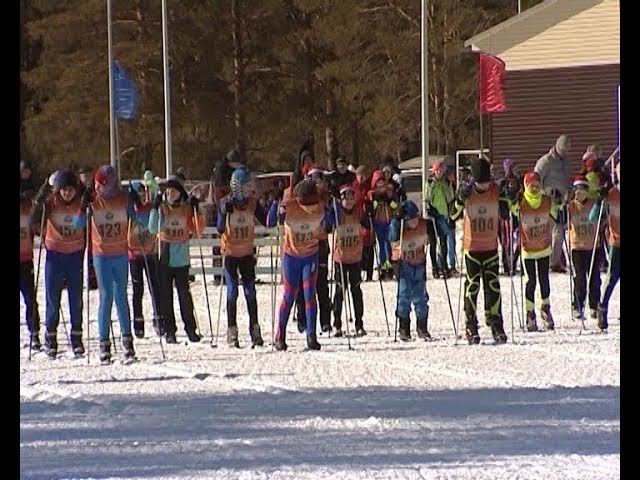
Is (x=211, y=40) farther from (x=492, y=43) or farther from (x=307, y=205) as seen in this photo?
(x=307, y=205)

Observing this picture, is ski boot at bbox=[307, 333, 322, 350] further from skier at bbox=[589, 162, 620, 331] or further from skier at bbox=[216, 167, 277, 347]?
skier at bbox=[589, 162, 620, 331]

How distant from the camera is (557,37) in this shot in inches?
1368

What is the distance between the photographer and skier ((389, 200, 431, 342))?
14.2 m

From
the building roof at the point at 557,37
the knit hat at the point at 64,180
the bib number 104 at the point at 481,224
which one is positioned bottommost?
the bib number 104 at the point at 481,224

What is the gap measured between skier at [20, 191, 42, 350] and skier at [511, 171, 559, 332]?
5.30 m

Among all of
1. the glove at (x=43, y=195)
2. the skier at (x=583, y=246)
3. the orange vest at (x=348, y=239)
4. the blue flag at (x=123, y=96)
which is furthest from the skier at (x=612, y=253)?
the blue flag at (x=123, y=96)

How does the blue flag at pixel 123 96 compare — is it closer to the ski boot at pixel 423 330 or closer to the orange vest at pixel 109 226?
the ski boot at pixel 423 330

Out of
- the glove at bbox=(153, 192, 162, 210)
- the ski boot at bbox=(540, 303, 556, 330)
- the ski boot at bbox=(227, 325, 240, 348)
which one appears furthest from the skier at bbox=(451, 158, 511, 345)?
the glove at bbox=(153, 192, 162, 210)

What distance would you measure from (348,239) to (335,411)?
510 centimetres

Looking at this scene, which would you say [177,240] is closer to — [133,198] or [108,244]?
[133,198]

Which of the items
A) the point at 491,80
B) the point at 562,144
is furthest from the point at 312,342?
the point at 491,80

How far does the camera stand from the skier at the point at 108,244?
1292 centimetres

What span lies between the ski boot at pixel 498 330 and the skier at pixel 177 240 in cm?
336
